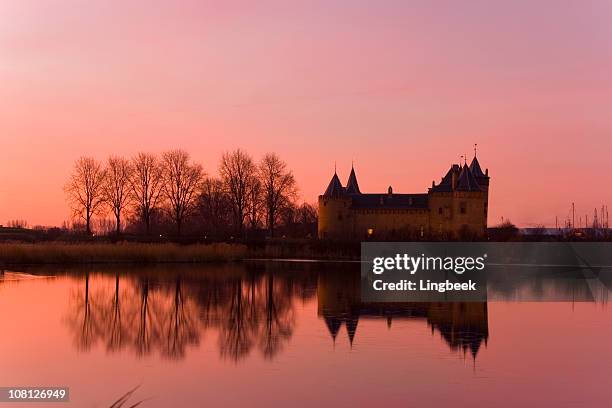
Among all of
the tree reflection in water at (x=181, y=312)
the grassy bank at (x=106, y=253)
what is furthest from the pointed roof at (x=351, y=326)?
the grassy bank at (x=106, y=253)

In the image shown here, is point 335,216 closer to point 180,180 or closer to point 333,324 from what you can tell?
point 180,180

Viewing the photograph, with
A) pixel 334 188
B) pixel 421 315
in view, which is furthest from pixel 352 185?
pixel 421 315

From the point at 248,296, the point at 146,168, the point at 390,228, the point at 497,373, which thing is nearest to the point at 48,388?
the point at 497,373

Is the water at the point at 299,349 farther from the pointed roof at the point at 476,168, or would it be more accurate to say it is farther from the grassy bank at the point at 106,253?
the pointed roof at the point at 476,168

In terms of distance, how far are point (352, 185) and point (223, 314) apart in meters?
77.3

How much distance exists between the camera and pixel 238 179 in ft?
263

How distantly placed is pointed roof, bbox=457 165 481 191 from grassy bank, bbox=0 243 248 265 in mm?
43442

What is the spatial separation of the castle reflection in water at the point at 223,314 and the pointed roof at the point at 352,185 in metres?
62.1

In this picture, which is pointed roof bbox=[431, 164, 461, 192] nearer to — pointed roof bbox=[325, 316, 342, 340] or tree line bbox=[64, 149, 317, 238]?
tree line bbox=[64, 149, 317, 238]

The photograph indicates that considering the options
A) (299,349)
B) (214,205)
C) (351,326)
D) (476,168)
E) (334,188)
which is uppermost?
(476,168)

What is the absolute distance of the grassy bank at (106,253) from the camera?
1781 inches

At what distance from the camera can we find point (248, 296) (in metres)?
28.7

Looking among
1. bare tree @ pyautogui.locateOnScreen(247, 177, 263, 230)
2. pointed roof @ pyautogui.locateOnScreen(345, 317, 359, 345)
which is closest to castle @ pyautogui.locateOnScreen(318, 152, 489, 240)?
bare tree @ pyautogui.locateOnScreen(247, 177, 263, 230)

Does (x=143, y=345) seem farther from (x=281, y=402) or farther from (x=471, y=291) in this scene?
(x=471, y=291)
